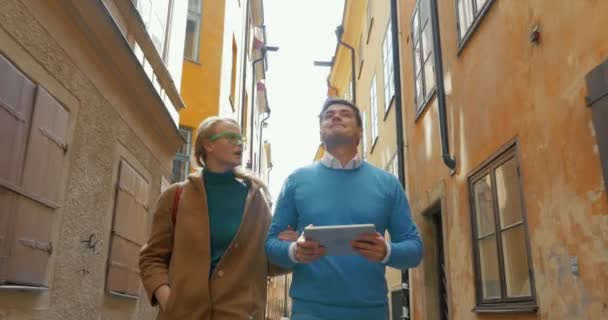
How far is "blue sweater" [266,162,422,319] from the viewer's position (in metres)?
2.35

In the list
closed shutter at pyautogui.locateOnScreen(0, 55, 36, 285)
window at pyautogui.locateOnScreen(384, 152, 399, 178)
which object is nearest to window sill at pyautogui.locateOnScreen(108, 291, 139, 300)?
closed shutter at pyautogui.locateOnScreen(0, 55, 36, 285)

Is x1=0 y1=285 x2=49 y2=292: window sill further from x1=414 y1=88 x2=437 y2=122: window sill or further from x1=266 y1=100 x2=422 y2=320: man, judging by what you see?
x1=414 y1=88 x2=437 y2=122: window sill

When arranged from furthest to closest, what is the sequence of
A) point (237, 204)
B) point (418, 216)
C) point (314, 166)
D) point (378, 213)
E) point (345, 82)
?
point (345, 82), point (418, 216), point (237, 204), point (314, 166), point (378, 213)

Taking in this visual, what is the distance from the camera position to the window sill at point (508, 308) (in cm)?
473

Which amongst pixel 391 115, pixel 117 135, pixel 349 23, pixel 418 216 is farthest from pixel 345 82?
pixel 117 135

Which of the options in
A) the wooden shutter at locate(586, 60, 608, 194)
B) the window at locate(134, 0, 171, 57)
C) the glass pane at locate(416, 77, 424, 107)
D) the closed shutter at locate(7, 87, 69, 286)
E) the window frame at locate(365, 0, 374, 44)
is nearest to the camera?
the closed shutter at locate(7, 87, 69, 286)

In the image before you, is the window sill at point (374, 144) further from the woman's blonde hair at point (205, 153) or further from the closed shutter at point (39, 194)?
the woman's blonde hair at point (205, 153)

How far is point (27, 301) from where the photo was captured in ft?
11.3

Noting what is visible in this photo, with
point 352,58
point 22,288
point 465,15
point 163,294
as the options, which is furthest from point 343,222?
point 352,58

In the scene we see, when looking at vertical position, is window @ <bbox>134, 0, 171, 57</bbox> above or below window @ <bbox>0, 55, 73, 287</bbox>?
above

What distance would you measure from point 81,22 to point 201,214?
7.05ft

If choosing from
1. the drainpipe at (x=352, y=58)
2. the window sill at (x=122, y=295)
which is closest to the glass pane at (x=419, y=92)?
the window sill at (x=122, y=295)

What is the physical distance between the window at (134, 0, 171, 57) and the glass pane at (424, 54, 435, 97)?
385 centimetres

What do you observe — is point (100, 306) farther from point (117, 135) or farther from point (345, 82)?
point (345, 82)
